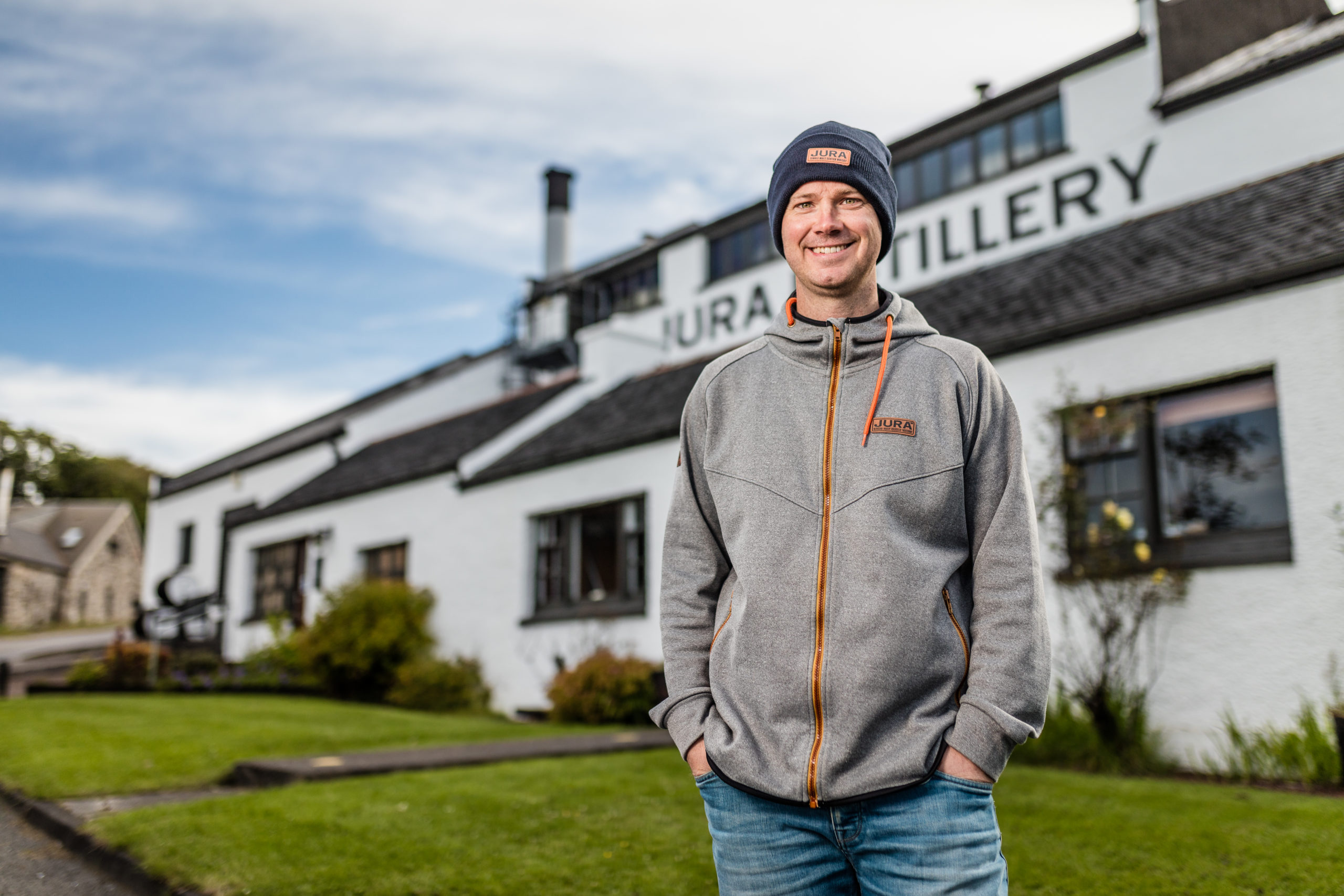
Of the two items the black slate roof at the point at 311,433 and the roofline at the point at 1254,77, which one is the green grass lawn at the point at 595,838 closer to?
the roofline at the point at 1254,77

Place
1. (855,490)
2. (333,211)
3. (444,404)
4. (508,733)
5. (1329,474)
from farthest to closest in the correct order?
(444,404) < (333,211) < (508,733) < (1329,474) < (855,490)

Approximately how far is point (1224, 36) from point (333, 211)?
1221 centimetres

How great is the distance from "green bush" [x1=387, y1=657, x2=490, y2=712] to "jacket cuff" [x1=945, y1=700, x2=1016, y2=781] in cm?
1250

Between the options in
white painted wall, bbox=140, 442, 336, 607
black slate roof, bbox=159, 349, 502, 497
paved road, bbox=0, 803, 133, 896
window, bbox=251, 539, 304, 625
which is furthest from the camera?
black slate roof, bbox=159, 349, 502, 497

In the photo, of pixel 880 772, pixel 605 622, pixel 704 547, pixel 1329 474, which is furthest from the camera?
pixel 605 622

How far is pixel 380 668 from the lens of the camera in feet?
46.0

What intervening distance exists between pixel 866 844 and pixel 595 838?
352 centimetres

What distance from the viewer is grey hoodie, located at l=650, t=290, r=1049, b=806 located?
1.63 metres

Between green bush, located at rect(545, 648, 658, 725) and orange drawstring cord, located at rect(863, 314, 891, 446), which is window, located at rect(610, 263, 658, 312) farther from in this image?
orange drawstring cord, located at rect(863, 314, 891, 446)

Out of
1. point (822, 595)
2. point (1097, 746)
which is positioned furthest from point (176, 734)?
point (822, 595)

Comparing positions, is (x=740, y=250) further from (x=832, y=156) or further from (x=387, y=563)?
(x=832, y=156)

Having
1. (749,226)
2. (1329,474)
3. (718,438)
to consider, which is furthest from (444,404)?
(718,438)

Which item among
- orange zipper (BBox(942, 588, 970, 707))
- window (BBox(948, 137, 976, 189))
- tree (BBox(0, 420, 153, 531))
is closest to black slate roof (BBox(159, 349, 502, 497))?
window (BBox(948, 137, 976, 189))

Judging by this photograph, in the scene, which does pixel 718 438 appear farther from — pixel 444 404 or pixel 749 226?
pixel 444 404
